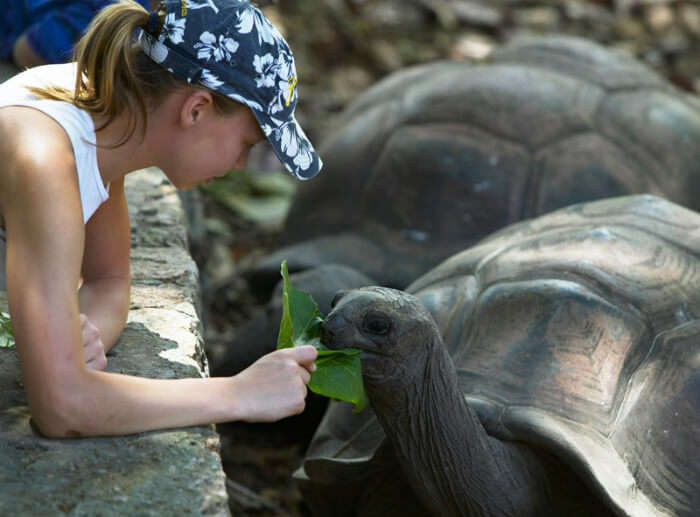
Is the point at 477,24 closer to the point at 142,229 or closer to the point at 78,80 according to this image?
the point at 142,229

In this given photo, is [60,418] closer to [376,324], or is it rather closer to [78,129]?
[78,129]

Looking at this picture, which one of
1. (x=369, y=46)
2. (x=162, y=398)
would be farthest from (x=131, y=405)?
(x=369, y=46)

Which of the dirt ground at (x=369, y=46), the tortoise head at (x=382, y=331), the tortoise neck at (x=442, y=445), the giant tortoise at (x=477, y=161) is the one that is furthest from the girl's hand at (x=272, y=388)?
the dirt ground at (x=369, y=46)

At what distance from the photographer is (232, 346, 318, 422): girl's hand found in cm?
160

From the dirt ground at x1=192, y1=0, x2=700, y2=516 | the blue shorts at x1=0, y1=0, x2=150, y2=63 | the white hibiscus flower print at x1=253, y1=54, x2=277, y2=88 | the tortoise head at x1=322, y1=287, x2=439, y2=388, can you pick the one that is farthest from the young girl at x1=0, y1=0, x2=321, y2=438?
the dirt ground at x1=192, y1=0, x2=700, y2=516

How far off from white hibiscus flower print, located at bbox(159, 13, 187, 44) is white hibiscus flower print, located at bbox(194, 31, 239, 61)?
0.09ft

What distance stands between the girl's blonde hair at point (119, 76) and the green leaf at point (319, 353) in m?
0.34

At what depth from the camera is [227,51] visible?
63.7 inches

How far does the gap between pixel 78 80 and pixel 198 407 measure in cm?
55

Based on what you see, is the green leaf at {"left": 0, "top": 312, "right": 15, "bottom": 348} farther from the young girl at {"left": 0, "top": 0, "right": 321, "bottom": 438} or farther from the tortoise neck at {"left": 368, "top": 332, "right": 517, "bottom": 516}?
the tortoise neck at {"left": 368, "top": 332, "right": 517, "bottom": 516}

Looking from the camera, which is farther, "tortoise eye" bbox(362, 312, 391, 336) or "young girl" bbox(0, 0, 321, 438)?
"tortoise eye" bbox(362, 312, 391, 336)

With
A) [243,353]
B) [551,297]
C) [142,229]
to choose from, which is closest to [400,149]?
[243,353]

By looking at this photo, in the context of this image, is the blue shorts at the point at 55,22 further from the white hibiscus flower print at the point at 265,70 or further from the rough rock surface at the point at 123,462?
the white hibiscus flower print at the point at 265,70

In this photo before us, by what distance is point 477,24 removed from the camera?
677 cm
